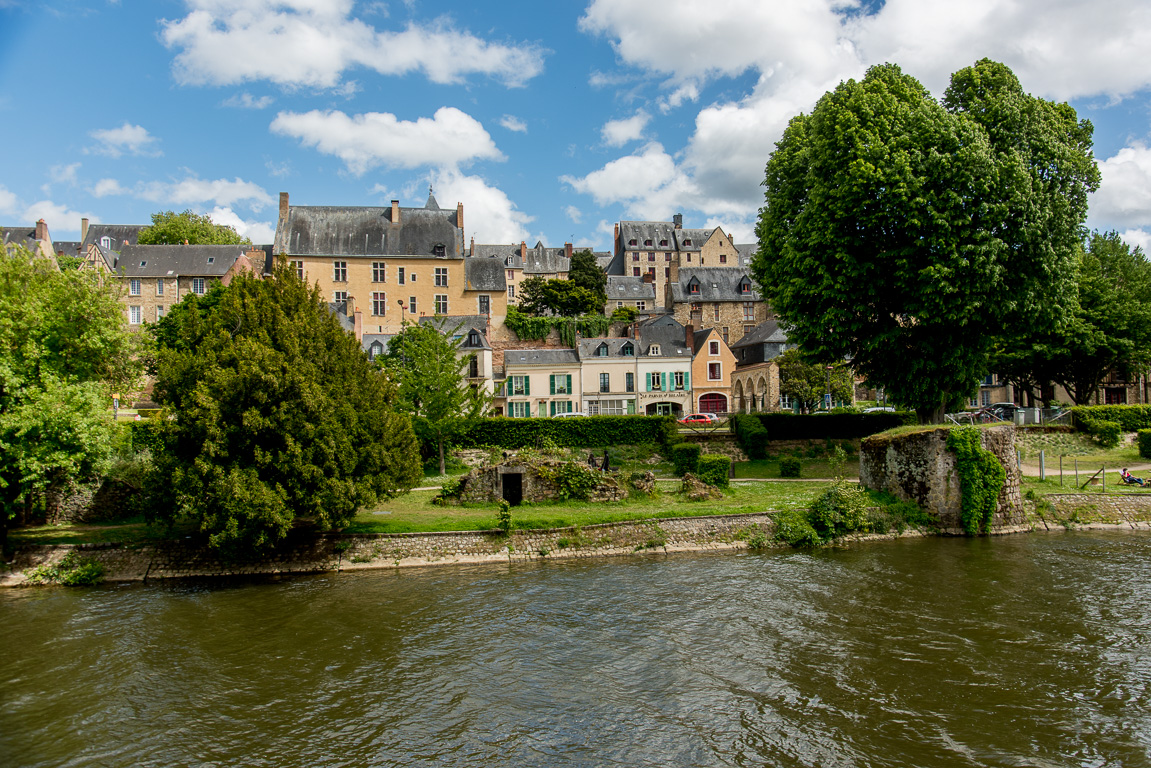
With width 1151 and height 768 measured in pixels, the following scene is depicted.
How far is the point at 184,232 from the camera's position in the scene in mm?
65062

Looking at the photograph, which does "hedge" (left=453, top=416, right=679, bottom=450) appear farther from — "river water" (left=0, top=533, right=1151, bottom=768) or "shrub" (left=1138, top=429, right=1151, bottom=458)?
"shrub" (left=1138, top=429, right=1151, bottom=458)

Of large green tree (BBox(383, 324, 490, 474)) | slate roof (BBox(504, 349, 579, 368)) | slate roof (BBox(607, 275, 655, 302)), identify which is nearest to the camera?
large green tree (BBox(383, 324, 490, 474))

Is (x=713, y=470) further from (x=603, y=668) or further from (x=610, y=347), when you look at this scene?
(x=610, y=347)

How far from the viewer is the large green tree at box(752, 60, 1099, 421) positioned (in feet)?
74.3

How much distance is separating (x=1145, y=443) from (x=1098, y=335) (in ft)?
32.8

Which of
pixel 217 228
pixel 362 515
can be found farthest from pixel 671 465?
pixel 217 228

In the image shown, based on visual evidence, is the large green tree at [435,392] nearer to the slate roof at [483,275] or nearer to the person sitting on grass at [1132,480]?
the person sitting on grass at [1132,480]

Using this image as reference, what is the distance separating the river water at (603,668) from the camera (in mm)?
8945

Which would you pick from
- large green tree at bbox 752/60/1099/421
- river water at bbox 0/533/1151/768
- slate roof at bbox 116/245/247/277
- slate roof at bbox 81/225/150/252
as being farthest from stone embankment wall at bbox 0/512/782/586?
slate roof at bbox 81/225/150/252

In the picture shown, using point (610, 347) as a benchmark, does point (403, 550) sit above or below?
below

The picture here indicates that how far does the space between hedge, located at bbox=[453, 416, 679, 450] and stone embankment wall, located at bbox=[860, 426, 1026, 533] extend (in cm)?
1266

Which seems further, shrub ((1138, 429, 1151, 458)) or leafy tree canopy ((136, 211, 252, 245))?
leafy tree canopy ((136, 211, 252, 245))

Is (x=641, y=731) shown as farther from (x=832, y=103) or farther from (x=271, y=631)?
(x=832, y=103)

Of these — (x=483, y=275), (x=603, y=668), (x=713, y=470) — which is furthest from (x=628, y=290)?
(x=603, y=668)
